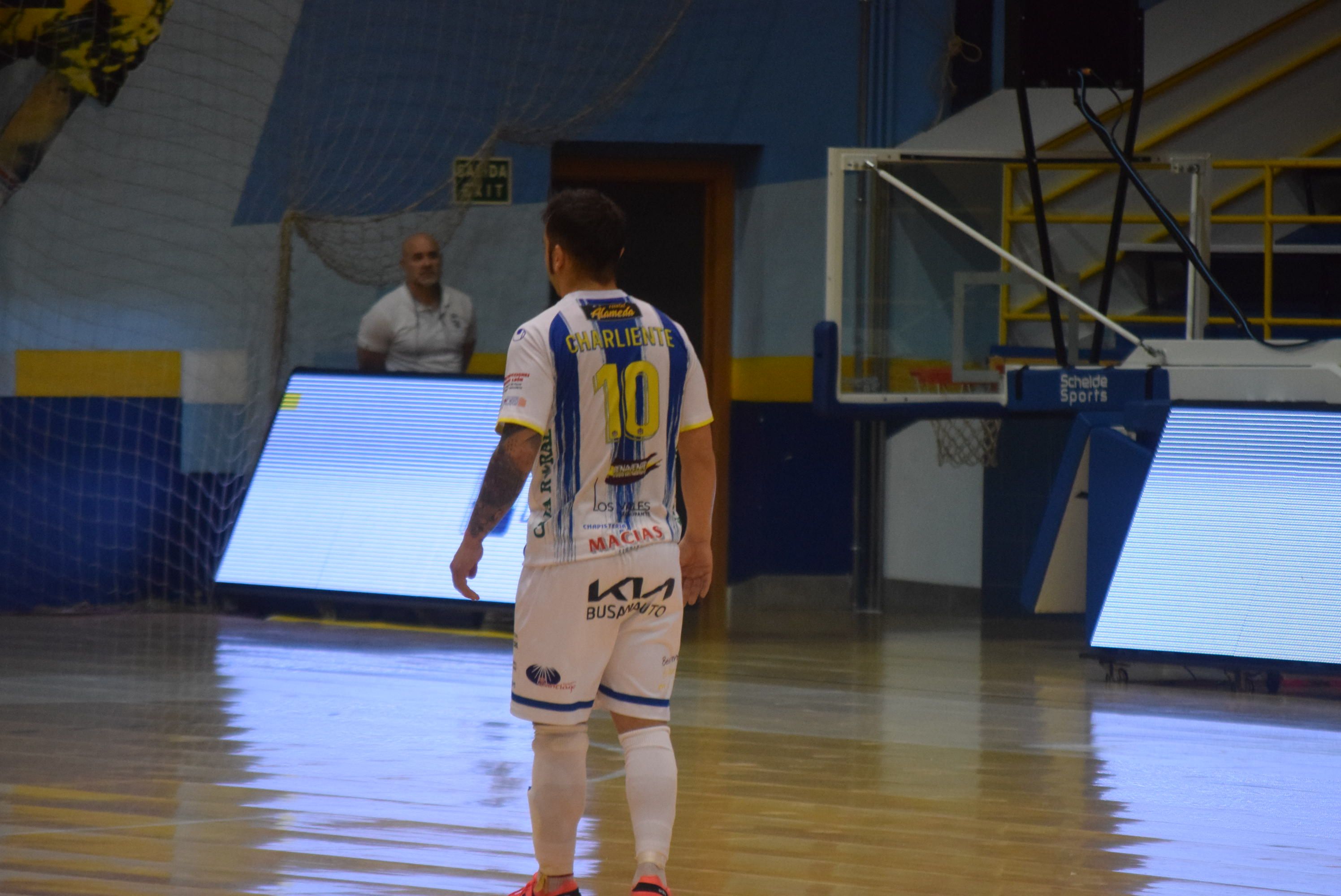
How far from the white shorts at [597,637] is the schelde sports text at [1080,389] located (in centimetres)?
491

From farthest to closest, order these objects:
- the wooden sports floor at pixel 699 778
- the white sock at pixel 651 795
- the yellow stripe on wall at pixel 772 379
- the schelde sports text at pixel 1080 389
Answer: the yellow stripe on wall at pixel 772 379 < the schelde sports text at pixel 1080 389 < the wooden sports floor at pixel 699 778 < the white sock at pixel 651 795

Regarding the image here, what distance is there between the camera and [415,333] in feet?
30.0

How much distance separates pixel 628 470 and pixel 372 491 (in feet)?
18.1

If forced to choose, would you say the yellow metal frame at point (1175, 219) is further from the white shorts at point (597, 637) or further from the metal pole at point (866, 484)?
the white shorts at point (597, 637)

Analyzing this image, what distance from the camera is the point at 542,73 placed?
10016mm

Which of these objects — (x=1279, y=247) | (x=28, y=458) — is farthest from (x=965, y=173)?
(x=28, y=458)

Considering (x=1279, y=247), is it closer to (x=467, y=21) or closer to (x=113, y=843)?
(x=467, y=21)

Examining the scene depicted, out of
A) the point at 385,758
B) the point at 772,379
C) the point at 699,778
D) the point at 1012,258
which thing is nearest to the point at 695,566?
the point at 699,778

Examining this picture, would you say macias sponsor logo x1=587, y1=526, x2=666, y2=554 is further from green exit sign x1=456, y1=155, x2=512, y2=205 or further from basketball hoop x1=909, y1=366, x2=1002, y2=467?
green exit sign x1=456, y1=155, x2=512, y2=205

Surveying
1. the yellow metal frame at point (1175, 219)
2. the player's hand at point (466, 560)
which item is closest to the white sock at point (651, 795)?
the player's hand at point (466, 560)

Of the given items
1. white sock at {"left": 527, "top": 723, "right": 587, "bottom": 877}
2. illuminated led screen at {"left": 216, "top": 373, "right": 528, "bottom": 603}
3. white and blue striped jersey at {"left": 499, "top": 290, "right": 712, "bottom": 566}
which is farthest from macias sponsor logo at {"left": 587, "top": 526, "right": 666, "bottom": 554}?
illuminated led screen at {"left": 216, "top": 373, "right": 528, "bottom": 603}

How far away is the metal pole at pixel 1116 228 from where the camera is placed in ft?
28.1

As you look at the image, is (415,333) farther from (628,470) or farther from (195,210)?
(628,470)

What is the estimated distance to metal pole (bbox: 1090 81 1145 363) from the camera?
8562 mm
